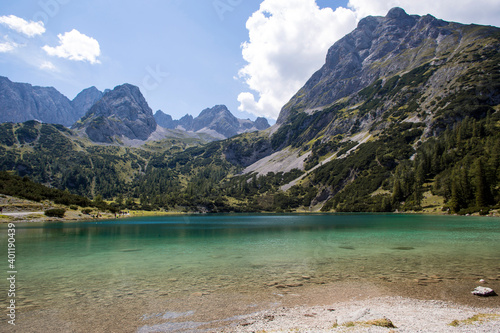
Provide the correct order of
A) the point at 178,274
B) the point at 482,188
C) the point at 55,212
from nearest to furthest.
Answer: the point at 178,274
the point at 55,212
the point at 482,188

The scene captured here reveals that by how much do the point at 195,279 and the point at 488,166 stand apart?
126985 millimetres

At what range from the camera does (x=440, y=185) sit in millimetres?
137125

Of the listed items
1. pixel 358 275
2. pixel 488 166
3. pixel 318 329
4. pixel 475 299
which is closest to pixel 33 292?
pixel 318 329

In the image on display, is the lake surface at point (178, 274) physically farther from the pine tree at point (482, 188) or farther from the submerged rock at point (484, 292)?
the pine tree at point (482, 188)

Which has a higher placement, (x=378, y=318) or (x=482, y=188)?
(x=482, y=188)

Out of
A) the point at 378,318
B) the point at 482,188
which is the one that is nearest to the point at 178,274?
the point at 378,318

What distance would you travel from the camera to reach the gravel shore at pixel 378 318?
10523 mm

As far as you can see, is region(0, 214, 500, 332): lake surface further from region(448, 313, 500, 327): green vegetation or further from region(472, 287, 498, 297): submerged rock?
region(448, 313, 500, 327): green vegetation

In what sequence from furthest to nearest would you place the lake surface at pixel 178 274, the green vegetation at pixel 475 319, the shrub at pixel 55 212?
the shrub at pixel 55 212, the lake surface at pixel 178 274, the green vegetation at pixel 475 319

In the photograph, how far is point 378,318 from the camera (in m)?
11.9

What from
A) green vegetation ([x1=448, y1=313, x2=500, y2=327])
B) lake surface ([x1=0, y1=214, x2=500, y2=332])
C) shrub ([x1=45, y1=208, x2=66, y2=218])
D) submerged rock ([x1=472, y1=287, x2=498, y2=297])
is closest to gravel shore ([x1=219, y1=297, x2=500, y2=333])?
green vegetation ([x1=448, y1=313, x2=500, y2=327])

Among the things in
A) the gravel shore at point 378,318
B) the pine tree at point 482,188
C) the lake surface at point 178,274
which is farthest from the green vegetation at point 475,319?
the pine tree at point 482,188

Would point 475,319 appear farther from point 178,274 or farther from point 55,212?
point 55,212

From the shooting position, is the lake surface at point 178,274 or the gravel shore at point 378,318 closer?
the gravel shore at point 378,318
